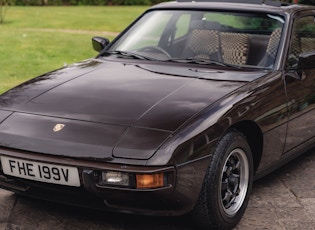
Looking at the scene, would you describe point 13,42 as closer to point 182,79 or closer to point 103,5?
point 182,79

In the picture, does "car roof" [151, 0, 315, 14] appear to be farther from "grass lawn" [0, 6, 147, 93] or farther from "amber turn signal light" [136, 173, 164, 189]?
"grass lawn" [0, 6, 147, 93]

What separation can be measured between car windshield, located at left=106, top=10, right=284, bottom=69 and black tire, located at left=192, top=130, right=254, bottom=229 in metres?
0.94

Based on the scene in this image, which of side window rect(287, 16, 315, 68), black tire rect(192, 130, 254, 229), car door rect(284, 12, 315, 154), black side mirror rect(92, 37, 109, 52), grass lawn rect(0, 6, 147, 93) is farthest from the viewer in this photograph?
grass lawn rect(0, 6, 147, 93)

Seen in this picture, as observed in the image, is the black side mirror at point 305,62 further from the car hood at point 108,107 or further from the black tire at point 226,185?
the black tire at point 226,185

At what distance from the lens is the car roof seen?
477 cm

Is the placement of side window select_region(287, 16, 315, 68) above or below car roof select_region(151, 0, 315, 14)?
below

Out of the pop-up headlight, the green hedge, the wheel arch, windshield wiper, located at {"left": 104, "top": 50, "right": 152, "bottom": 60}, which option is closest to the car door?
the wheel arch

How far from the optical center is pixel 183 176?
3.18 metres

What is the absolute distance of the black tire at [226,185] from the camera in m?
3.38

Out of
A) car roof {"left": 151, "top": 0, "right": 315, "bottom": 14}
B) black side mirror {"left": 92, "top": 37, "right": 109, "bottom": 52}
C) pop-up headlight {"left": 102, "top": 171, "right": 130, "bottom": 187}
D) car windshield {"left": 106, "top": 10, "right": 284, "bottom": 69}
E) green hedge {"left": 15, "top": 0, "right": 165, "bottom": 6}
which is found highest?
car roof {"left": 151, "top": 0, "right": 315, "bottom": 14}

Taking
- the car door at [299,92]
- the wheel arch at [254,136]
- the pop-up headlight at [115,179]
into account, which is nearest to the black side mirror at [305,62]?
the car door at [299,92]

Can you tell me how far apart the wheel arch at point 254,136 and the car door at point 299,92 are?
16.3 inches

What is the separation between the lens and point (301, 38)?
4.84 meters

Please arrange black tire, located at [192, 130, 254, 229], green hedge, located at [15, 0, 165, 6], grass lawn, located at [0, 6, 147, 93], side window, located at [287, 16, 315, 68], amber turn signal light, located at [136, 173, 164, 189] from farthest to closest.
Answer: green hedge, located at [15, 0, 165, 6] → grass lawn, located at [0, 6, 147, 93] → side window, located at [287, 16, 315, 68] → black tire, located at [192, 130, 254, 229] → amber turn signal light, located at [136, 173, 164, 189]
